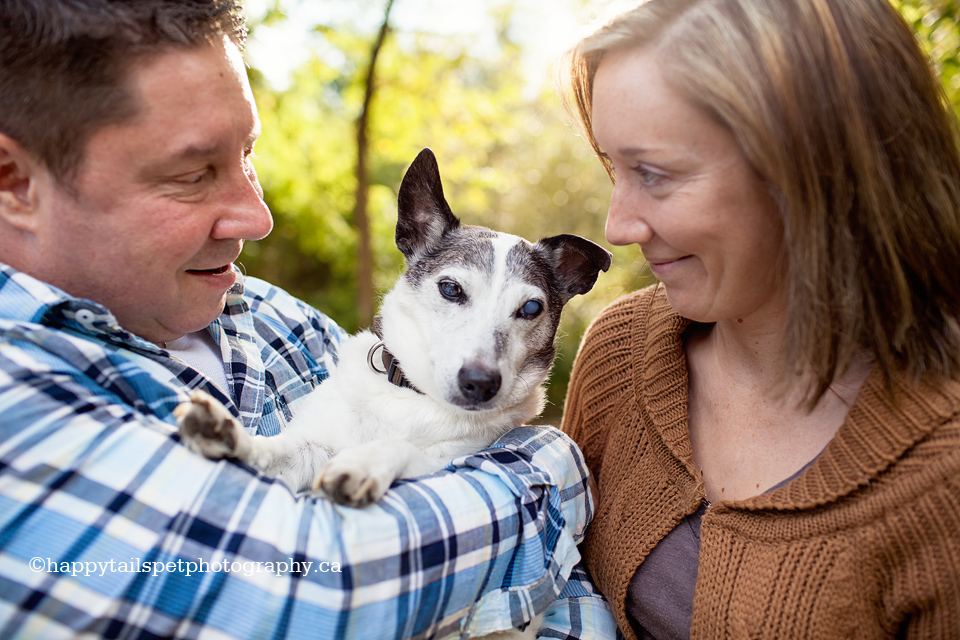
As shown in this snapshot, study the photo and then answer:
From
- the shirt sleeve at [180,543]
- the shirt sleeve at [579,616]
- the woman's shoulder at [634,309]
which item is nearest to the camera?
the shirt sleeve at [180,543]

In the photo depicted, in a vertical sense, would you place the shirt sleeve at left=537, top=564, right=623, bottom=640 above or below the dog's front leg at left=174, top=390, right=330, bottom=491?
below

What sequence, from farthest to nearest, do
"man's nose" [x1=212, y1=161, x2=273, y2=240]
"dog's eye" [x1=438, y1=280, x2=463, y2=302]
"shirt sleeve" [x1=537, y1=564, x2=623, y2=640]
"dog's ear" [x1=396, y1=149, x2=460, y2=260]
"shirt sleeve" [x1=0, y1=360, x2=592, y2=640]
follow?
"dog's ear" [x1=396, y1=149, x2=460, y2=260] < "dog's eye" [x1=438, y1=280, x2=463, y2=302] < "shirt sleeve" [x1=537, y1=564, x2=623, y2=640] < "man's nose" [x1=212, y1=161, x2=273, y2=240] < "shirt sleeve" [x1=0, y1=360, x2=592, y2=640]

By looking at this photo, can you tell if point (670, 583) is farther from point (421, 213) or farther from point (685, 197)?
point (421, 213)

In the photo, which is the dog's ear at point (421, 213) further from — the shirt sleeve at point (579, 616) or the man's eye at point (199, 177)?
the shirt sleeve at point (579, 616)

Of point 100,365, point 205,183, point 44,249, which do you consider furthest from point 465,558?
point 44,249

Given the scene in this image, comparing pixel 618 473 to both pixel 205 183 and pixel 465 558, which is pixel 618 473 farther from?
pixel 205 183

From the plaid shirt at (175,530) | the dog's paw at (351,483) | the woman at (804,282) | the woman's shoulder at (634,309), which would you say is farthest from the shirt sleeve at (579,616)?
the woman's shoulder at (634,309)

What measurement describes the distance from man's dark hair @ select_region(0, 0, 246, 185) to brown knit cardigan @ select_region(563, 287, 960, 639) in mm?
2022

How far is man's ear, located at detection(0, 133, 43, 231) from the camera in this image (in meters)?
1.65

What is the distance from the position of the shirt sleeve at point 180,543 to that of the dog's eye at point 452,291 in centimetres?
112

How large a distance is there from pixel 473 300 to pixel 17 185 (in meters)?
1.59

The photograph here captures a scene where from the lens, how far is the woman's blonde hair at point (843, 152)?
1.67 m

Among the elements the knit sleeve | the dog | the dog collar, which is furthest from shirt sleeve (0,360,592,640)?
the knit sleeve

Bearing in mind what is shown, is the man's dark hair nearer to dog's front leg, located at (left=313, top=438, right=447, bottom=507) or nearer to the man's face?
the man's face
